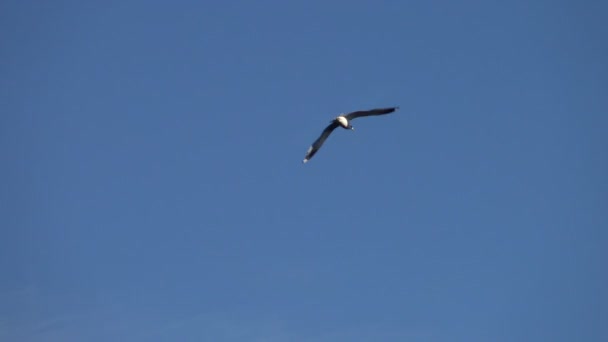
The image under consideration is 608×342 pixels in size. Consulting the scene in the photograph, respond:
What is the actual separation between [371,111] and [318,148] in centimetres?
344

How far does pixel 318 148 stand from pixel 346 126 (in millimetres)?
2147

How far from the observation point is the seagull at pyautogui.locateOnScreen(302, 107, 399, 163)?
122 feet

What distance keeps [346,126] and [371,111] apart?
1375 millimetres

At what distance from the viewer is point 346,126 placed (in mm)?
37594

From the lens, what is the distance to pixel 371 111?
37219mm

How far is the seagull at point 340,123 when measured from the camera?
37.1m

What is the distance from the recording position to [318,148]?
128 feet

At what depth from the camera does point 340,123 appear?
3769 cm
